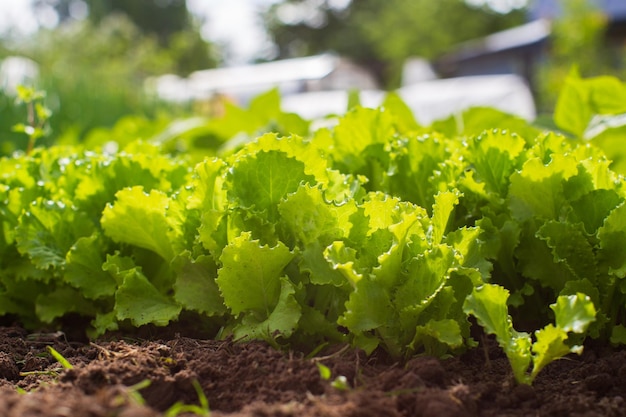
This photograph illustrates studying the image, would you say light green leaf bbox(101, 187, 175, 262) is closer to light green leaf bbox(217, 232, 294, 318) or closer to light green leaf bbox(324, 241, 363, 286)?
light green leaf bbox(217, 232, 294, 318)

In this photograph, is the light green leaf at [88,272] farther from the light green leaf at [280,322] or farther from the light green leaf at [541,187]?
the light green leaf at [541,187]

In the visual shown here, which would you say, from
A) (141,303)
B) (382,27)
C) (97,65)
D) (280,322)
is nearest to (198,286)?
(141,303)

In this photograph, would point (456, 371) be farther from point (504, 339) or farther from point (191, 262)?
point (191, 262)

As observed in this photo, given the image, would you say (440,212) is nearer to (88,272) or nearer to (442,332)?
(442,332)

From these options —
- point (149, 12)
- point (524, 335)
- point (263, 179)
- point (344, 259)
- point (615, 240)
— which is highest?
point (149, 12)

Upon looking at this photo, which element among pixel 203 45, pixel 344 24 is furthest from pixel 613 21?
pixel 344 24

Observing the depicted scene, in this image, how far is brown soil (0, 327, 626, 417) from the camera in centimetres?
128

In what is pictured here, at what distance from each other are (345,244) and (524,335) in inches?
18.2

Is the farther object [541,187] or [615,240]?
[541,187]

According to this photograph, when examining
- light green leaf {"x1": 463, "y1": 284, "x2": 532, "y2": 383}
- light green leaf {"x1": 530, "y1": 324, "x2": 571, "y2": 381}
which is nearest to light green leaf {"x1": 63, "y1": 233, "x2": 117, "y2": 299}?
light green leaf {"x1": 463, "y1": 284, "x2": 532, "y2": 383}

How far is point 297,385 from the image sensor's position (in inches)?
56.6

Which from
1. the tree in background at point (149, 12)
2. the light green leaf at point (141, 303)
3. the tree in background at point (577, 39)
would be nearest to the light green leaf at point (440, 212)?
the light green leaf at point (141, 303)

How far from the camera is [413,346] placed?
63.7 inches

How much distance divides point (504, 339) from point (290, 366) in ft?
1.53
